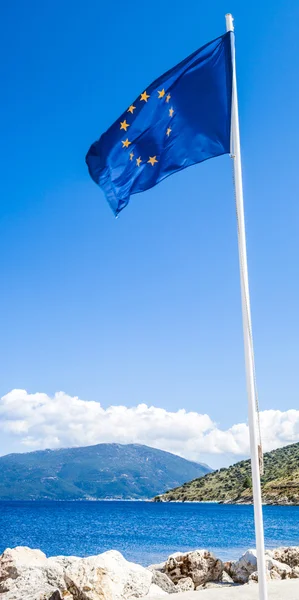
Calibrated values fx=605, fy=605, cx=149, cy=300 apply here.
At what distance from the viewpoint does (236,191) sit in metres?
8.86

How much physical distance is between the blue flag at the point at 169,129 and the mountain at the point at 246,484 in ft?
393

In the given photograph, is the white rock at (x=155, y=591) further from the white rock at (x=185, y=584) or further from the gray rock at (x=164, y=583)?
the white rock at (x=185, y=584)

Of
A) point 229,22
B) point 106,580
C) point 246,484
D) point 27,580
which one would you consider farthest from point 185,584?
point 246,484

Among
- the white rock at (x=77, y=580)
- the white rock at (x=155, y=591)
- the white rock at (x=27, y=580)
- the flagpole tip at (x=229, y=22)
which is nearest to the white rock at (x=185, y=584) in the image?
the white rock at (x=77, y=580)

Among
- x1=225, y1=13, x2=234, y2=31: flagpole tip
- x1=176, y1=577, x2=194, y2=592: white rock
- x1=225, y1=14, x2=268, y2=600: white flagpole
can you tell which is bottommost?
x1=176, y1=577, x2=194, y2=592: white rock

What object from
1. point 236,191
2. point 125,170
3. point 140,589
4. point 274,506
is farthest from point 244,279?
point 274,506

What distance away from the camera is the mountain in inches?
4910

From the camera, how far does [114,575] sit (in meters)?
12.9

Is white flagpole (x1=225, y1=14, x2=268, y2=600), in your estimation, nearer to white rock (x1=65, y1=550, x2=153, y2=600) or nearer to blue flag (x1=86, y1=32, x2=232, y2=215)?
blue flag (x1=86, y1=32, x2=232, y2=215)

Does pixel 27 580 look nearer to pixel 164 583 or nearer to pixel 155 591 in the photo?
pixel 155 591

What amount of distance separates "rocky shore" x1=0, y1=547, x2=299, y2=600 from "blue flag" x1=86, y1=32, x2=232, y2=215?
6.94m

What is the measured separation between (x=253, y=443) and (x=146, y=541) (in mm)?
43502

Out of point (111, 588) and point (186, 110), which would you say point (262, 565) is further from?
point (186, 110)

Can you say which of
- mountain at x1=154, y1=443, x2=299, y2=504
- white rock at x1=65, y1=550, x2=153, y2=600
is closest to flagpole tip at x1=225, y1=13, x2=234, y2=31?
white rock at x1=65, y1=550, x2=153, y2=600
